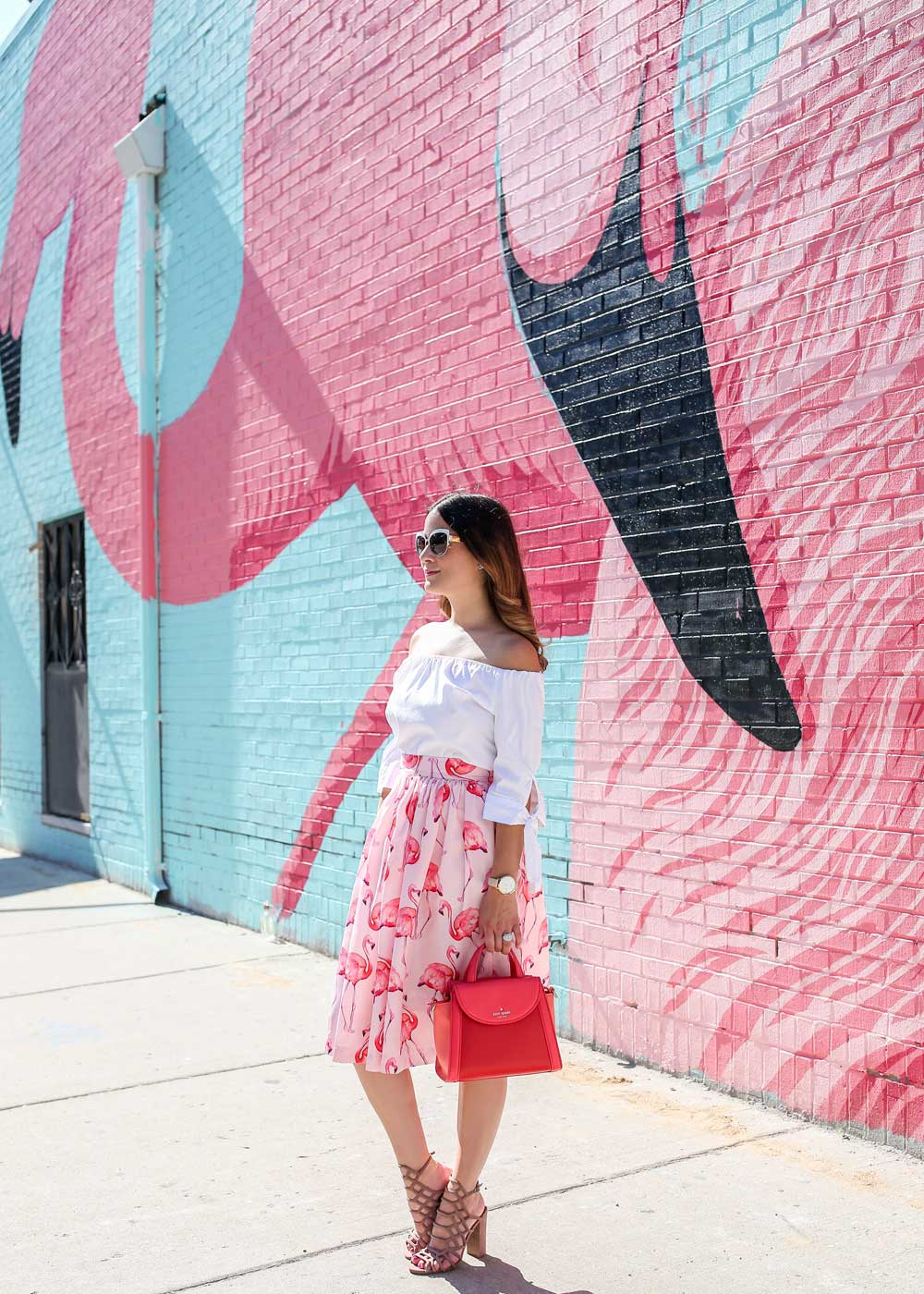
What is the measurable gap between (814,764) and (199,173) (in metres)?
5.82

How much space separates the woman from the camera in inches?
121

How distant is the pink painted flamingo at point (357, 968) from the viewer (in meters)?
3.14

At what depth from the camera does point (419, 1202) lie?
311 cm

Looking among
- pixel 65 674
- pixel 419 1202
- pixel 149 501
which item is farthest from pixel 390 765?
pixel 65 674

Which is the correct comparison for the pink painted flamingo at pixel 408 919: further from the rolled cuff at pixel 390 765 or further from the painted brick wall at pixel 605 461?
the painted brick wall at pixel 605 461

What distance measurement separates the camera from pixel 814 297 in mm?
3992

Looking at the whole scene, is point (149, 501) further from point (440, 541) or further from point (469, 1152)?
point (469, 1152)

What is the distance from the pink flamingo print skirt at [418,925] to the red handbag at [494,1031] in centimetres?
10

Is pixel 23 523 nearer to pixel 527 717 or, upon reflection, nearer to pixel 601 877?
pixel 601 877

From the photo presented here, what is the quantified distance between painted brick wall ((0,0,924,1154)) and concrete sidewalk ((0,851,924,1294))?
295 mm

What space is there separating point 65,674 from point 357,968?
25.2 feet

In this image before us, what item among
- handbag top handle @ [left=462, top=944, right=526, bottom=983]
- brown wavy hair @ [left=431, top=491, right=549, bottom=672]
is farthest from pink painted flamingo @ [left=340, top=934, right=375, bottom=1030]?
brown wavy hair @ [left=431, top=491, right=549, bottom=672]

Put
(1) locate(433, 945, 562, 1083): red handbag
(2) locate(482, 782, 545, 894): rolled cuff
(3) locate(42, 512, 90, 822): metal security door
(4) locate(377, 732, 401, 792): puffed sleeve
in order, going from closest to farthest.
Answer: (1) locate(433, 945, 562, 1083): red handbag
(2) locate(482, 782, 545, 894): rolled cuff
(4) locate(377, 732, 401, 792): puffed sleeve
(3) locate(42, 512, 90, 822): metal security door

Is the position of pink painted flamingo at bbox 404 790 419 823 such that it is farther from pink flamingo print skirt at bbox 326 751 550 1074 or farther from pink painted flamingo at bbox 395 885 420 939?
pink painted flamingo at bbox 395 885 420 939
